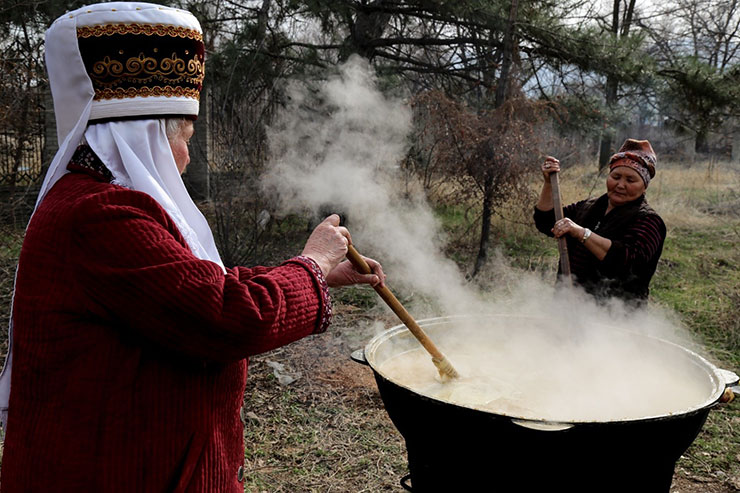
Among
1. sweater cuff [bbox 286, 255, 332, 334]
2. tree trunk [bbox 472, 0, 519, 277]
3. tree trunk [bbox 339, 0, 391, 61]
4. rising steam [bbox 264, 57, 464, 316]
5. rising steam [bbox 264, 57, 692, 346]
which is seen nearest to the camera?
sweater cuff [bbox 286, 255, 332, 334]

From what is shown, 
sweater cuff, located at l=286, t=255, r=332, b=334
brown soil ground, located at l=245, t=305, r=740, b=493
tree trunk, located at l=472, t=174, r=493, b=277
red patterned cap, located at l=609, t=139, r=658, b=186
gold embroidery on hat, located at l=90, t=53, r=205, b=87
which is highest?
gold embroidery on hat, located at l=90, t=53, r=205, b=87

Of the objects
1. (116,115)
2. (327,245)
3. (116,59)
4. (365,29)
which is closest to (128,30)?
(116,59)

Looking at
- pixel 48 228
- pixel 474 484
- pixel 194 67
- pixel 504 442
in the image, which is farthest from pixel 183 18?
pixel 474 484

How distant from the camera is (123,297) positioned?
118cm

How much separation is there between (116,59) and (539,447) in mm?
1665

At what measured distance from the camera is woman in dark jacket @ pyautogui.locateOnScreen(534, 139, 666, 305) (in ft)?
10.4

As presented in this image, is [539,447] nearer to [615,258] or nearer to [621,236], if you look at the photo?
[615,258]

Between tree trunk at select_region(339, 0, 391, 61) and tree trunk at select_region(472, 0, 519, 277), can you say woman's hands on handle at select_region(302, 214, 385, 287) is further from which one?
tree trunk at select_region(339, 0, 391, 61)

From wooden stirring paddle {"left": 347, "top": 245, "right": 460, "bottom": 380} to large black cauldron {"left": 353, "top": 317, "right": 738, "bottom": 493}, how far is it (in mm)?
285

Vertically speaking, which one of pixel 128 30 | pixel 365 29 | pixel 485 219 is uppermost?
pixel 365 29

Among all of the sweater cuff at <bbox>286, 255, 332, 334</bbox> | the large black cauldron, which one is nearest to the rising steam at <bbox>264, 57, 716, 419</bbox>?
the large black cauldron

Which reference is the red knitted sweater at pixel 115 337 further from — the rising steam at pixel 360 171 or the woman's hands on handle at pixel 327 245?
the rising steam at pixel 360 171

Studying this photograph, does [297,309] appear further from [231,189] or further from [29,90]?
[29,90]

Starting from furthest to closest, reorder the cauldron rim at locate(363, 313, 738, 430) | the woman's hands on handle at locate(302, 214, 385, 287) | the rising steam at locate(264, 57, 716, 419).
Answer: the rising steam at locate(264, 57, 716, 419) < the cauldron rim at locate(363, 313, 738, 430) < the woman's hands on handle at locate(302, 214, 385, 287)
